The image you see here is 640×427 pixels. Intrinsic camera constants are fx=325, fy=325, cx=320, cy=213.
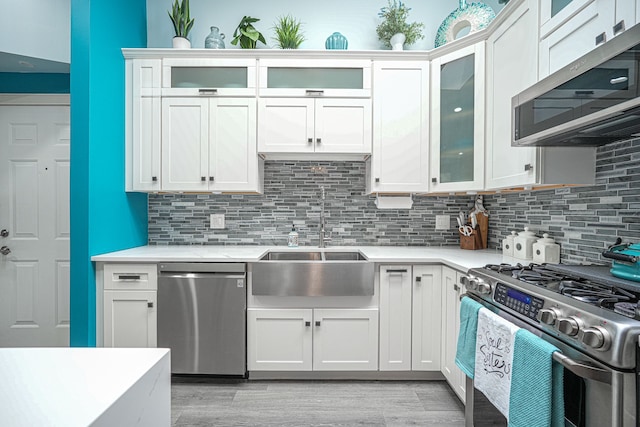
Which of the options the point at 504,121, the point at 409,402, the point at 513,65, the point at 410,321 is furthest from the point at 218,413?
the point at 513,65

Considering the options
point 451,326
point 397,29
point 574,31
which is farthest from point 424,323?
point 397,29

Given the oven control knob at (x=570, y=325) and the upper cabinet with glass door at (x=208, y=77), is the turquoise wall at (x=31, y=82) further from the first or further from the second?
the oven control knob at (x=570, y=325)

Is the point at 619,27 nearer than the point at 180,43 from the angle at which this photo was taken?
Yes

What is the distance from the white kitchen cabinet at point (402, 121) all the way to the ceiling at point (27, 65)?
8.32 ft

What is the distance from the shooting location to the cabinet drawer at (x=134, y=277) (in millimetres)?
2223

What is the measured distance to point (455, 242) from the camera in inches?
114

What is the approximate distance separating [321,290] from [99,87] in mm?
2075

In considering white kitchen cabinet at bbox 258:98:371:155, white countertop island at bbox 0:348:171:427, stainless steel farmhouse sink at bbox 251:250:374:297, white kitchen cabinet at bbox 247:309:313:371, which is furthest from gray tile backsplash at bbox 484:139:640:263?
white countertop island at bbox 0:348:171:427

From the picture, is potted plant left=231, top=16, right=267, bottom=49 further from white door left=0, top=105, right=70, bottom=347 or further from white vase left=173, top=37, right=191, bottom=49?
white door left=0, top=105, right=70, bottom=347

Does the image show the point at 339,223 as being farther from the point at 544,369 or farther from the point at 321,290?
the point at 544,369

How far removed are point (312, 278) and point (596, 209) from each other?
1.63m

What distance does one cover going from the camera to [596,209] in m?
1.69

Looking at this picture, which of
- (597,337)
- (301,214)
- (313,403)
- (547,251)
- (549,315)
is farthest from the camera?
(301,214)

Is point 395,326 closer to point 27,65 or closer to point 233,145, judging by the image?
point 233,145
